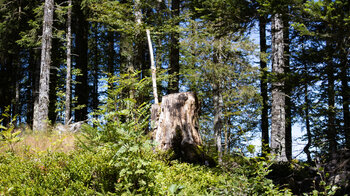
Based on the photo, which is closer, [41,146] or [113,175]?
[113,175]

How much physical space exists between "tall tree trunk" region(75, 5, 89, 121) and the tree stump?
1165 cm

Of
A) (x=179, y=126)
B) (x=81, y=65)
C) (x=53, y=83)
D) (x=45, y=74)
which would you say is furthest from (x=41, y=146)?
(x=81, y=65)

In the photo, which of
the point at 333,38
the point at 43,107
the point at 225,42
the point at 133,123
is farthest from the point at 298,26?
the point at 43,107

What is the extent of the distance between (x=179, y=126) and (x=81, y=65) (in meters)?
13.6

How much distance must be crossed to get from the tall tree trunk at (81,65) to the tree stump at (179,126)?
11.6 meters

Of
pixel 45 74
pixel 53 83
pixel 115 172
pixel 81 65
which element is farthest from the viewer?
pixel 81 65

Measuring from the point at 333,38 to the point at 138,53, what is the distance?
341 inches

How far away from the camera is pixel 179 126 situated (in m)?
6.38

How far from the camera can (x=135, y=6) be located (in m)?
10.7

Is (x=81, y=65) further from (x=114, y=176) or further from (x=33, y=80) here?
(x=114, y=176)

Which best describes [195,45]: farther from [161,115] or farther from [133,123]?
[133,123]

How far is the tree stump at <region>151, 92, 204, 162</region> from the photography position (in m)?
6.21

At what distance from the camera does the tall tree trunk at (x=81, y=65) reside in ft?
55.8

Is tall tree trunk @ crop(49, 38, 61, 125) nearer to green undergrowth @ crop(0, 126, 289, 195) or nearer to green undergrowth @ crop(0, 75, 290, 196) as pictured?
green undergrowth @ crop(0, 126, 289, 195)
